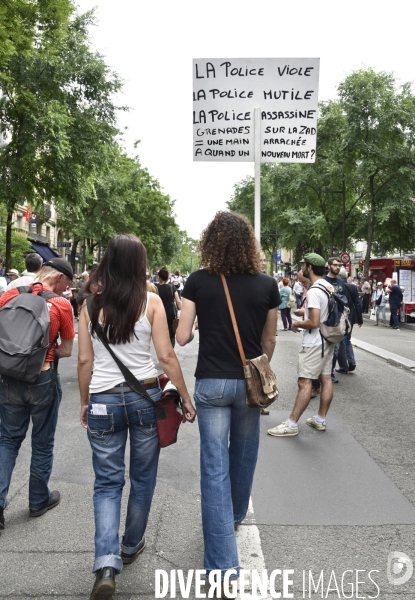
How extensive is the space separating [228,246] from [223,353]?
0.56 meters

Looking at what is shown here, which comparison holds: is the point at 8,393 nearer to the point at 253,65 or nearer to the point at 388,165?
the point at 253,65

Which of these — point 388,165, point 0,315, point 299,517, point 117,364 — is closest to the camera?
point 117,364

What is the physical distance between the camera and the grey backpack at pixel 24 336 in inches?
137

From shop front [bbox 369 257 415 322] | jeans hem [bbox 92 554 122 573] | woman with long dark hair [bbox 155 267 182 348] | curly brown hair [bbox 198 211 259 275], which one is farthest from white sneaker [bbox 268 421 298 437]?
shop front [bbox 369 257 415 322]

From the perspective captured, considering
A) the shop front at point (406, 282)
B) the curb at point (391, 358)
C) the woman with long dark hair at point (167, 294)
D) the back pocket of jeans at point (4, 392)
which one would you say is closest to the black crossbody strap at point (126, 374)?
the back pocket of jeans at point (4, 392)

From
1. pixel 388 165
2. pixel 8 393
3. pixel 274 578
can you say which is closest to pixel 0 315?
pixel 8 393

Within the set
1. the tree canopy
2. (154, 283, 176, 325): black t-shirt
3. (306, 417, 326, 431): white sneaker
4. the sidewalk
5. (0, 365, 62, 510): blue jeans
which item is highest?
the tree canopy

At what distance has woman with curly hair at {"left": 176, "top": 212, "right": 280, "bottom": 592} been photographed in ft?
9.70

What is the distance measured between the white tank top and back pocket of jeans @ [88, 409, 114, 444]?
0.44 feet

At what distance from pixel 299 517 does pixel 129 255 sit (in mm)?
2167

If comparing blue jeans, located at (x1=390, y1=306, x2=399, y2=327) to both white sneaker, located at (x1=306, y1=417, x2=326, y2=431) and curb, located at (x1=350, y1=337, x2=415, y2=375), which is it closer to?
curb, located at (x1=350, y1=337, x2=415, y2=375)

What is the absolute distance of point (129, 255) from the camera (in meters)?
2.97

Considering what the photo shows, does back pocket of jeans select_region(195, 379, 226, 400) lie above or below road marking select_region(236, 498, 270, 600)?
above

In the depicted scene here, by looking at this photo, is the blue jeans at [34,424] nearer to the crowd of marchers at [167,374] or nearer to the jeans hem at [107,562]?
the crowd of marchers at [167,374]
